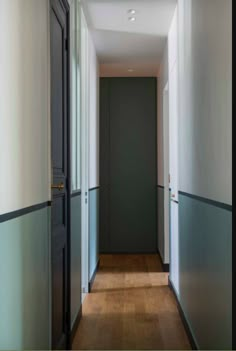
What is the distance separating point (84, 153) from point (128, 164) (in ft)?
8.33

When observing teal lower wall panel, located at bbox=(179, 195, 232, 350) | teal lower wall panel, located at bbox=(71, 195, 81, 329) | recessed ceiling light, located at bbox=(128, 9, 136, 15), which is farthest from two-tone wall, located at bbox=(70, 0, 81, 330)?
teal lower wall panel, located at bbox=(179, 195, 232, 350)

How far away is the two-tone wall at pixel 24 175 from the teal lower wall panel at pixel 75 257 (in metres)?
0.88

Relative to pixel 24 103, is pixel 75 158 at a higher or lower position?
lower

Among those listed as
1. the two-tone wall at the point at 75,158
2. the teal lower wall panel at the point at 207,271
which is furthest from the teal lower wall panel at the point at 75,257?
the teal lower wall panel at the point at 207,271

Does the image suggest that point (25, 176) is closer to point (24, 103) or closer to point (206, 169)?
point (24, 103)

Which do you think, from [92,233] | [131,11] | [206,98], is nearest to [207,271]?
[206,98]

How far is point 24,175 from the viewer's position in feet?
6.05

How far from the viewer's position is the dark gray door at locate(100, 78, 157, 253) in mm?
6605

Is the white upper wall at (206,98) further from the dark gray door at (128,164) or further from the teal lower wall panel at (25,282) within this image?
the dark gray door at (128,164)

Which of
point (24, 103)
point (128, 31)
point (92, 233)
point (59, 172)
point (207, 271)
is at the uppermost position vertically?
point (128, 31)

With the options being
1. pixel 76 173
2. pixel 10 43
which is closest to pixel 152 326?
pixel 76 173

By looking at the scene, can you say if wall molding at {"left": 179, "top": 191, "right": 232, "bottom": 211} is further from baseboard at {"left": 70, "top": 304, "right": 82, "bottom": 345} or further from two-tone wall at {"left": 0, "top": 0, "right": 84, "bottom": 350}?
baseboard at {"left": 70, "top": 304, "right": 82, "bottom": 345}

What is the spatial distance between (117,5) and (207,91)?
6.12 feet

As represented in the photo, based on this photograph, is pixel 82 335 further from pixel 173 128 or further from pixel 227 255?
pixel 173 128
